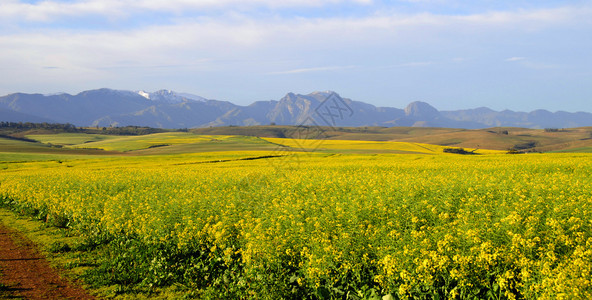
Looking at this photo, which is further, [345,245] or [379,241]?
[379,241]

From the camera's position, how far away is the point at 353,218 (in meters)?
10.2

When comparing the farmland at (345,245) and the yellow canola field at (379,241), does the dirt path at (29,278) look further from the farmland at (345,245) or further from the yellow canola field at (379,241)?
the yellow canola field at (379,241)

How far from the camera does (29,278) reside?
11500 mm

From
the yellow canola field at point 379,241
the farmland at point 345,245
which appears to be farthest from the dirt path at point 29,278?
the yellow canola field at point 379,241

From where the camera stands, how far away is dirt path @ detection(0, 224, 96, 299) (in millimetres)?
10305

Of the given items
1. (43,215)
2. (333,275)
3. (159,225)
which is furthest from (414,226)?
(43,215)

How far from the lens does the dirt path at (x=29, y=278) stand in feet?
33.8

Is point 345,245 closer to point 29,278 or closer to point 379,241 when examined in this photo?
point 379,241

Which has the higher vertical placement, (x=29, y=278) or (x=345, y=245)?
(x=345, y=245)

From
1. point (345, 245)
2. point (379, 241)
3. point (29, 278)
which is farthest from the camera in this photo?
point (29, 278)

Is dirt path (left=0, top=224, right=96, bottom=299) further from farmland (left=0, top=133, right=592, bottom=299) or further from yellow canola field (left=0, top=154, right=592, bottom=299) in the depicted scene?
yellow canola field (left=0, top=154, right=592, bottom=299)

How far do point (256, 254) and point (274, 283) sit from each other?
1.06m

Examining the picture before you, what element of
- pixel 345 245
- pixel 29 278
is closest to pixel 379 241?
pixel 345 245

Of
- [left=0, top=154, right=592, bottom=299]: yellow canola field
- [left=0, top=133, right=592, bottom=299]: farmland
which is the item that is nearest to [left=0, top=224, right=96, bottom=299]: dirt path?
[left=0, top=133, right=592, bottom=299]: farmland
